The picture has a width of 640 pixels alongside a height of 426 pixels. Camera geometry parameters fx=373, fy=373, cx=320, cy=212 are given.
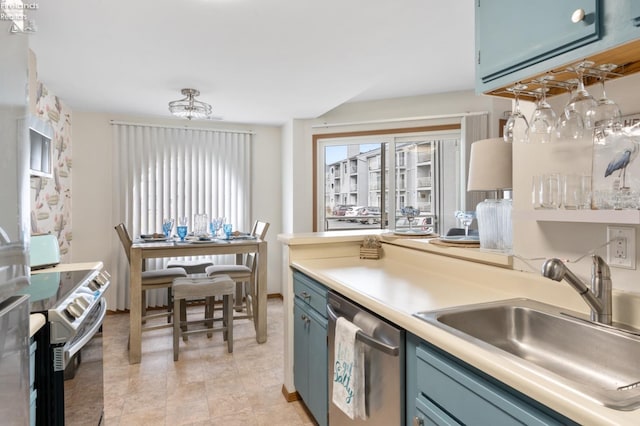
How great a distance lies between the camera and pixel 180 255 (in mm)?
3291

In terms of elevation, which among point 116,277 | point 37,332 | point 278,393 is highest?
point 37,332

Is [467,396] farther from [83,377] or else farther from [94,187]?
[94,187]

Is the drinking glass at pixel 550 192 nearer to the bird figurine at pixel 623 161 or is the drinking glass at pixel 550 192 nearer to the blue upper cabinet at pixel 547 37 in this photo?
the bird figurine at pixel 623 161

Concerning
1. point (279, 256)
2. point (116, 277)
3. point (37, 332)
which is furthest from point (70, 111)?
point (37, 332)

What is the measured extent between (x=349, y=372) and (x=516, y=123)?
3.98 ft

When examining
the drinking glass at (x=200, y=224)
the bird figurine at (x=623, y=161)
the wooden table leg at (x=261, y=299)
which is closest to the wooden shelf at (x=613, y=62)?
the bird figurine at (x=623, y=161)

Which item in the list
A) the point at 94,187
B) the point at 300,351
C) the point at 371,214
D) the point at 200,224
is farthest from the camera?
the point at 371,214

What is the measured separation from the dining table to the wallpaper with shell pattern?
84 cm

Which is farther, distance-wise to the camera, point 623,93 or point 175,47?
Result: point 175,47

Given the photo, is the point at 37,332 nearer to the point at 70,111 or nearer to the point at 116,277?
the point at 116,277

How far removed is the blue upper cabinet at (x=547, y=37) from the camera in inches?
38.6

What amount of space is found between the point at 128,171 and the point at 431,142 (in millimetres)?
3598

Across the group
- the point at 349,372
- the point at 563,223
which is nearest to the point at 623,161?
the point at 563,223

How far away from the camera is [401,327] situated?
4.41ft
